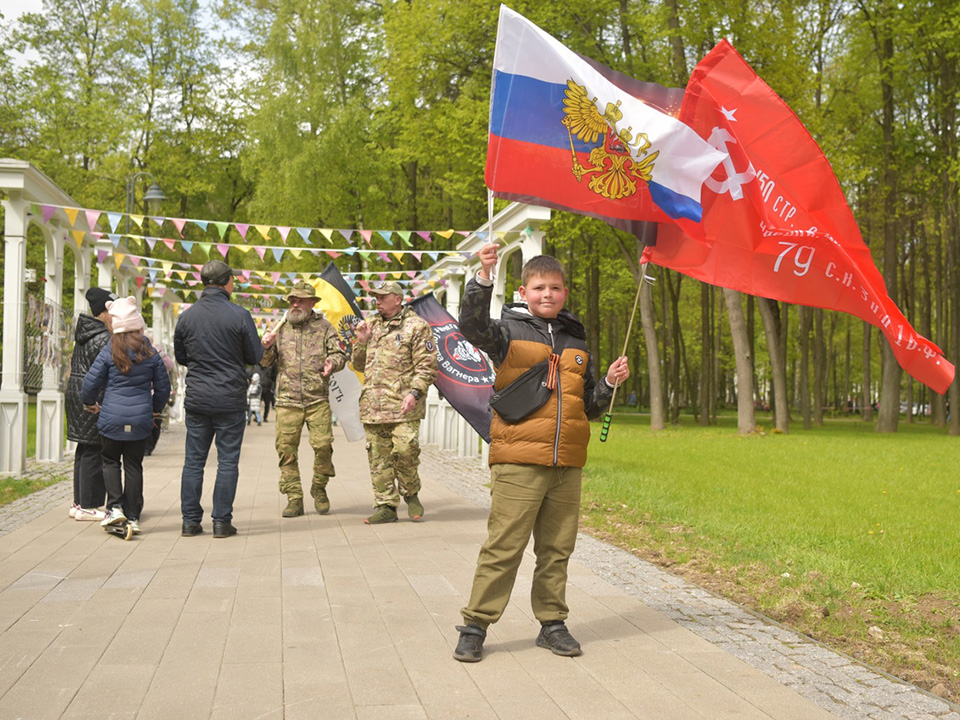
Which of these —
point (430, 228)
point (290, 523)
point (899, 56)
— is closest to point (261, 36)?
point (430, 228)

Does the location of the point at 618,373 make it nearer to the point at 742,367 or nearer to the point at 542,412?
the point at 542,412

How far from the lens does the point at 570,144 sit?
5.90m

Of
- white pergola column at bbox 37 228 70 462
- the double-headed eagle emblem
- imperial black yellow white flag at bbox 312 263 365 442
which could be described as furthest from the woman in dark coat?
white pergola column at bbox 37 228 70 462

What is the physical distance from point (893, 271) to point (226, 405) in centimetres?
2704

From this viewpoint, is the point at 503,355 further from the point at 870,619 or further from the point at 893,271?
the point at 893,271

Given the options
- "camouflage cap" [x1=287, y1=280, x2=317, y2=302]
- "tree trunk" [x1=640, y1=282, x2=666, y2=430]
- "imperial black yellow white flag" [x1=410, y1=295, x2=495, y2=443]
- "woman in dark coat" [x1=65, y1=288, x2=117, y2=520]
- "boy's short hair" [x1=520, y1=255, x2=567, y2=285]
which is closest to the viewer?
"boy's short hair" [x1=520, y1=255, x2=567, y2=285]

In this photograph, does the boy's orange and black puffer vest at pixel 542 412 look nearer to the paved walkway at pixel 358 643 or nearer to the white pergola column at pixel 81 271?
the paved walkway at pixel 358 643

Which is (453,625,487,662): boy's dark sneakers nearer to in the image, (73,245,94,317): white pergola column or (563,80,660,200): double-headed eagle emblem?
(563,80,660,200): double-headed eagle emblem

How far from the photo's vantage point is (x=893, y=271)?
3164 cm

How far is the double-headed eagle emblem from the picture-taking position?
5.91 metres

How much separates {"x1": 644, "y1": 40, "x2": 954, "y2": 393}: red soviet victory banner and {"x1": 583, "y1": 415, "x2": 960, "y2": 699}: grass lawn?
1894 millimetres

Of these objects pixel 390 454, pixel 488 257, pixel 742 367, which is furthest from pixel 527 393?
pixel 742 367

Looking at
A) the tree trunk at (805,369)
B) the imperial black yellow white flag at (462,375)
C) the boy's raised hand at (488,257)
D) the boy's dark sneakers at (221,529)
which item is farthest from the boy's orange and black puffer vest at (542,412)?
the tree trunk at (805,369)

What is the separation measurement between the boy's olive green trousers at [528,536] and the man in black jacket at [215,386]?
13.0 feet
